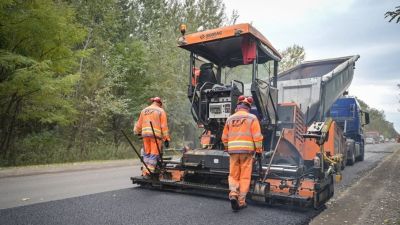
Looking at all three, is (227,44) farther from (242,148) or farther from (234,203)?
(234,203)

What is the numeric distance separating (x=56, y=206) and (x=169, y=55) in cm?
1447

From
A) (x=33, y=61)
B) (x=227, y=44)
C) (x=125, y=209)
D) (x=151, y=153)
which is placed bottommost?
(x=125, y=209)

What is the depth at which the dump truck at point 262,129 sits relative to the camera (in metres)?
5.27

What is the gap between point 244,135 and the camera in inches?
201

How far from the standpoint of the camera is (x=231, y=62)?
717cm

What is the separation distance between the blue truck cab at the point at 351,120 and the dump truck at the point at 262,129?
5.85m

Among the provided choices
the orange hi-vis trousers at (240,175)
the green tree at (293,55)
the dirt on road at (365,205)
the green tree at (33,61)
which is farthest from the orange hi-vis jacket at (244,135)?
the green tree at (293,55)

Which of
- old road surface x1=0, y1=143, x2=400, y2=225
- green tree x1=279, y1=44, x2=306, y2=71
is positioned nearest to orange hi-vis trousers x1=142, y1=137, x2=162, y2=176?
old road surface x1=0, y1=143, x2=400, y2=225

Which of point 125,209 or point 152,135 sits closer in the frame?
point 125,209

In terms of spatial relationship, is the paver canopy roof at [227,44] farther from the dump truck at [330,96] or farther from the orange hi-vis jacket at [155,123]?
the dump truck at [330,96]

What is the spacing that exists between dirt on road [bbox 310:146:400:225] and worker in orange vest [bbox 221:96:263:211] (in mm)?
1016

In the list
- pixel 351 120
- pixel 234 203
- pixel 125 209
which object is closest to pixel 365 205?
pixel 234 203

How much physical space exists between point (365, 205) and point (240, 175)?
2343 millimetres

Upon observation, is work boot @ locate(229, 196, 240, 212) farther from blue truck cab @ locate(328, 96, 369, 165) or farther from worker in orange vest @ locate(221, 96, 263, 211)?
blue truck cab @ locate(328, 96, 369, 165)
